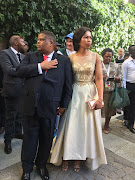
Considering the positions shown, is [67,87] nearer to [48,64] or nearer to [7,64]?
[48,64]

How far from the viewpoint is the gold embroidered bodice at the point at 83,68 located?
210 cm

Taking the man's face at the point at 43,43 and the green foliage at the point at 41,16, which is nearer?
the man's face at the point at 43,43

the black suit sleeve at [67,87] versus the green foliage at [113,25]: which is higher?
the green foliage at [113,25]

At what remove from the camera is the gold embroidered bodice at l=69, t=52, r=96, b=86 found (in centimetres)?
210

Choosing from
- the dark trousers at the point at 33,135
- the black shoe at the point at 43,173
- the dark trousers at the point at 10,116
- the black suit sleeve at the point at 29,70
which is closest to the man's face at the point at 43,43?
Answer: the black suit sleeve at the point at 29,70

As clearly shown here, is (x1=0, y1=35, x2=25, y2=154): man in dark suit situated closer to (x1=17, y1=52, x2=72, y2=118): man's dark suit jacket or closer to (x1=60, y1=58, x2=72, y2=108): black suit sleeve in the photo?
(x1=17, y1=52, x2=72, y2=118): man's dark suit jacket

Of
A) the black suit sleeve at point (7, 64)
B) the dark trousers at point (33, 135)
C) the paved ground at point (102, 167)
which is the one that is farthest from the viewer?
the black suit sleeve at point (7, 64)

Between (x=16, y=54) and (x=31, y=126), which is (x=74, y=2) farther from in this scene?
(x=31, y=126)

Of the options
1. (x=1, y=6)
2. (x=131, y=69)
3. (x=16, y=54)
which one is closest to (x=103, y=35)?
(x=131, y=69)

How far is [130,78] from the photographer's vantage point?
3.76 meters

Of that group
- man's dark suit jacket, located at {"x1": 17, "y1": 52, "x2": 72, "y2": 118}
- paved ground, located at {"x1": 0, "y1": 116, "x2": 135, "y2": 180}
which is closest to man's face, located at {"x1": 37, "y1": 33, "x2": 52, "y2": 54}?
man's dark suit jacket, located at {"x1": 17, "y1": 52, "x2": 72, "y2": 118}

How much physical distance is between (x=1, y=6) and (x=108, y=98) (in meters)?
3.24

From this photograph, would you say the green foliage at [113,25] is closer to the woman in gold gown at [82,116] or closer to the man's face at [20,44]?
the man's face at [20,44]

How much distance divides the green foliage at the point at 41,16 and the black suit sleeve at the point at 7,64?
141 cm
